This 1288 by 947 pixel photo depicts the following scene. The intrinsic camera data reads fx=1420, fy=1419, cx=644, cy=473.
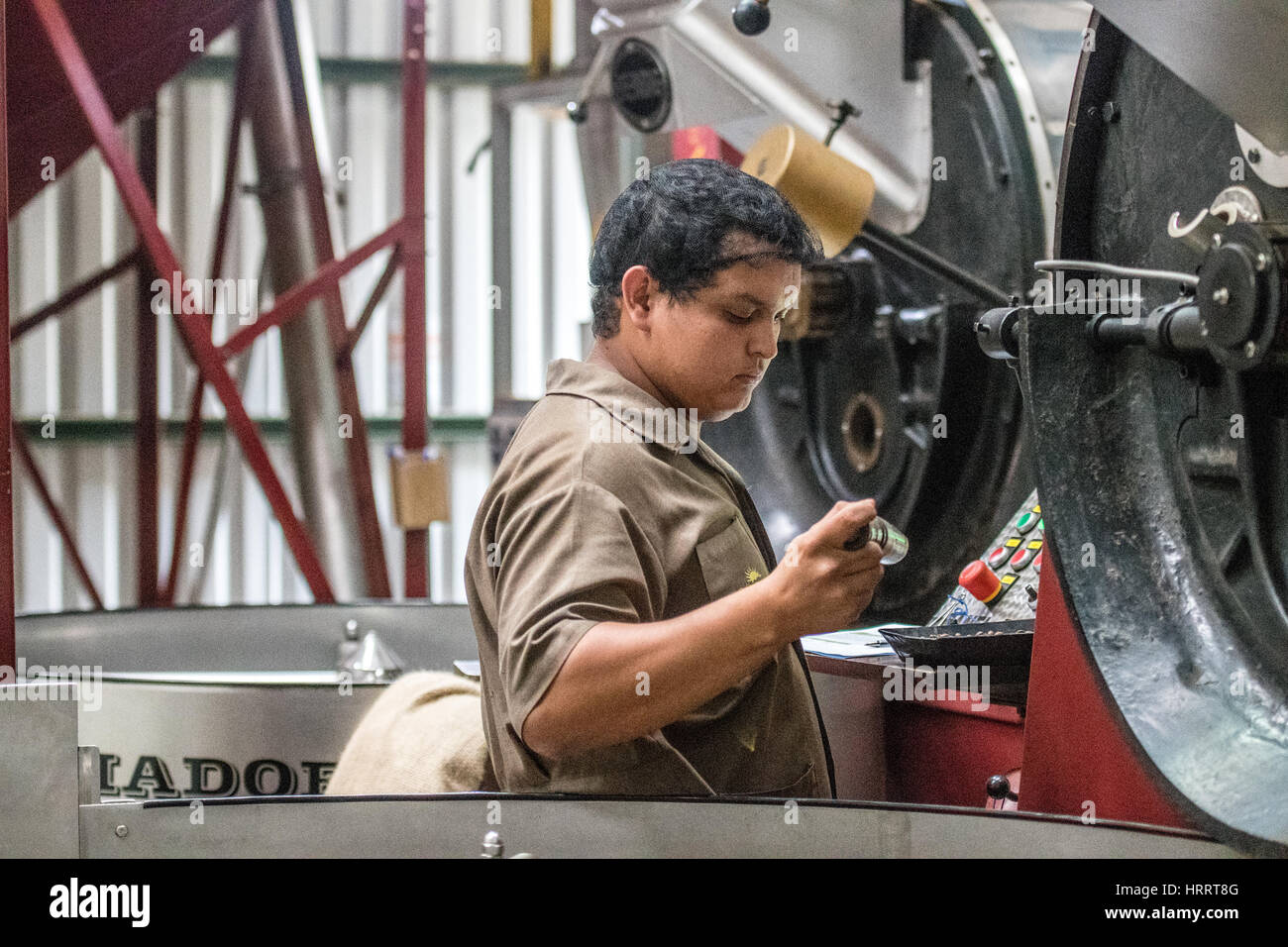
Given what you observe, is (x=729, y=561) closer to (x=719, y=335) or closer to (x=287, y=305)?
(x=719, y=335)

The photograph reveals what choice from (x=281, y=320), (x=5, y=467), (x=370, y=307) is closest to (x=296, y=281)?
(x=370, y=307)

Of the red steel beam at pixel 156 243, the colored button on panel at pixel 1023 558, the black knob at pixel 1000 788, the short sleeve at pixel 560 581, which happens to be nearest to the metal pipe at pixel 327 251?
the red steel beam at pixel 156 243

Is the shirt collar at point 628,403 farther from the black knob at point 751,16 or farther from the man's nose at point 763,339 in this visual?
the black knob at point 751,16

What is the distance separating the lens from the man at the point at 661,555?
1.13 meters

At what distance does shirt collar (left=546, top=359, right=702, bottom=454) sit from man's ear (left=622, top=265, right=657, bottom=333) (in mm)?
55

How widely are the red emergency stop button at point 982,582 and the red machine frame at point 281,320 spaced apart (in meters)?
1.84

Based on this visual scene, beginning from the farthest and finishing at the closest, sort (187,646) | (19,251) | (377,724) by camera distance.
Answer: (19,251) < (187,646) < (377,724)

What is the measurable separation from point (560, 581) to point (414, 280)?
8.24ft

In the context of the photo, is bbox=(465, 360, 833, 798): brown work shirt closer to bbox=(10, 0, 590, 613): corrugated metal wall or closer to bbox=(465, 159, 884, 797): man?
bbox=(465, 159, 884, 797): man

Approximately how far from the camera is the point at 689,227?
4.19ft
